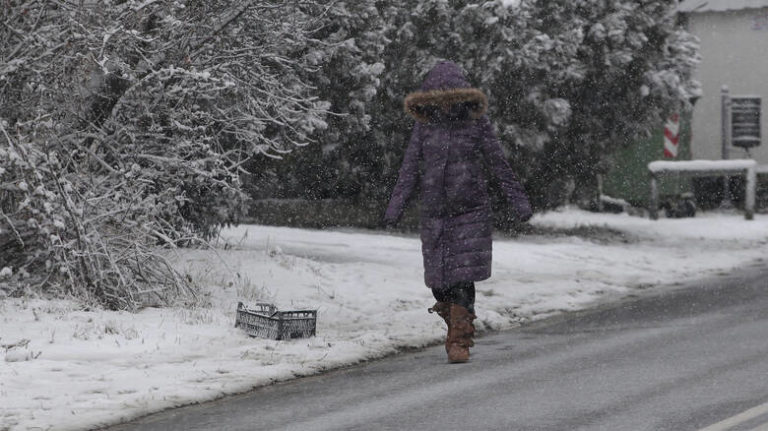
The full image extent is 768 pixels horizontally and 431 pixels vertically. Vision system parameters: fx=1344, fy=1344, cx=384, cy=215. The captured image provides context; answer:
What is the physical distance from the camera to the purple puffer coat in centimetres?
941

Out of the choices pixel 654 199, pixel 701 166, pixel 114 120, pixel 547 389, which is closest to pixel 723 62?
pixel 701 166

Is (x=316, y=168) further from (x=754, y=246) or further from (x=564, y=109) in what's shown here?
(x=754, y=246)

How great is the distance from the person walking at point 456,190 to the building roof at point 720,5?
19689 millimetres

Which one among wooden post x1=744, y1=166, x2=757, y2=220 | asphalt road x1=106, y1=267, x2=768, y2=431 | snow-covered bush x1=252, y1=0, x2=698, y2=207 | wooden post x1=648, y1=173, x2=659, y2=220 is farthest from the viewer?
wooden post x1=648, y1=173, x2=659, y2=220

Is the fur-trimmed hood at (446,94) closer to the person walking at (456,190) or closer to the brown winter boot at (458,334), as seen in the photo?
the person walking at (456,190)

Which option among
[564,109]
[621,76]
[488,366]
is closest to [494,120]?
[564,109]

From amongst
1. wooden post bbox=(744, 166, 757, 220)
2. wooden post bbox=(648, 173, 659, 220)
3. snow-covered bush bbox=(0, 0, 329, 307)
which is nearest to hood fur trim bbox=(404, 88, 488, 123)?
snow-covered bush bbox=(0, 0, 329, 307)

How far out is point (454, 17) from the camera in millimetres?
18281

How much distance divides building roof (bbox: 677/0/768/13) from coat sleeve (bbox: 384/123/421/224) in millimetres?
19669

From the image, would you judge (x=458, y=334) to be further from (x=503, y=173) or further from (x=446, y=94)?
(x=446, y=94)

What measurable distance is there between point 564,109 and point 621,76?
1.69 meters

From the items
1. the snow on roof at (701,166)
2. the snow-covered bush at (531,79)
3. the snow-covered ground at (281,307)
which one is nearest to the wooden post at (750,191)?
the snow on roof at (701,166)

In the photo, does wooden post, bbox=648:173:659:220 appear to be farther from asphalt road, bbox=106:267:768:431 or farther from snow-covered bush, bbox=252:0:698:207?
asphalt road, bbox=106:267:768:431

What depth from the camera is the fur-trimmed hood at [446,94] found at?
368 inches
